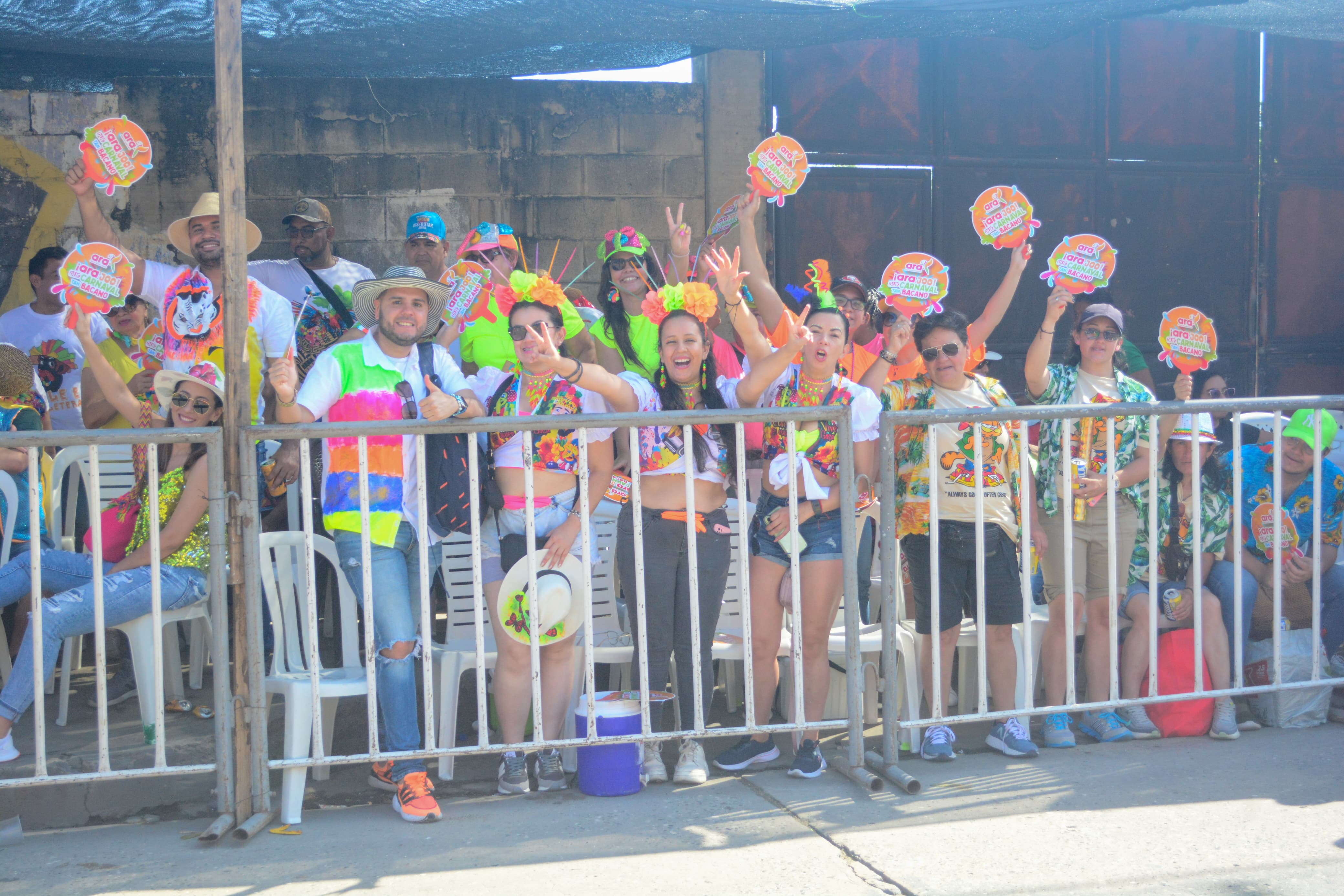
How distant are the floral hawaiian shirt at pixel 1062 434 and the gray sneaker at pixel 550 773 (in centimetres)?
210

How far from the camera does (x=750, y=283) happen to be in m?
4.78

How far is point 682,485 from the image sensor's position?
399cm

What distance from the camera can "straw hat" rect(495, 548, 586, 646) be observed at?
378 centimetres

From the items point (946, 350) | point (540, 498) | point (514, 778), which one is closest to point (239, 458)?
point (540, 498)

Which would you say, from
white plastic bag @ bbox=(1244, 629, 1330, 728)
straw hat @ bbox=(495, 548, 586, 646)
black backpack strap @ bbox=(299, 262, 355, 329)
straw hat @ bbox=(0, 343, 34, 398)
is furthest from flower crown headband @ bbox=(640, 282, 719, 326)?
straw hat @ bbox=(0, 343, 34, 398)

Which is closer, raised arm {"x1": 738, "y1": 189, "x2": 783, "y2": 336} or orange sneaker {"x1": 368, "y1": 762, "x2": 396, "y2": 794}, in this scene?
orange sneaker {"x1": 368, "y1": 762, "x2": 396, "y2": 794}

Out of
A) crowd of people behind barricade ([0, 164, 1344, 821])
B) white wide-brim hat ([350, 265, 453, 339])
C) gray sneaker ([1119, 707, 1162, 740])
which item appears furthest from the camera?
gray sneaker ([1119, 707, 1162, 740])

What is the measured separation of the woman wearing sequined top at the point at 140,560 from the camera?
3758mm

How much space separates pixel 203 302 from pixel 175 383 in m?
0.60

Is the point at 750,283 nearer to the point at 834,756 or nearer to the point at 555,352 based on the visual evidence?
the point at 555,352

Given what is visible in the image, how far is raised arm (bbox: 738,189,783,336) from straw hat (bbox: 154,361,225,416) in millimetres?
2107

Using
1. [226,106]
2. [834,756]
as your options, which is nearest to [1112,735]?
[834,756]

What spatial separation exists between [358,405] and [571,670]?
3.93 ft

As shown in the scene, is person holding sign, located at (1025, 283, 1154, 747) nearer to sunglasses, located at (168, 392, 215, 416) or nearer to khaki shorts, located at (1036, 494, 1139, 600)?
khaki shorts, located at (1036, 494, 1139, 600)
